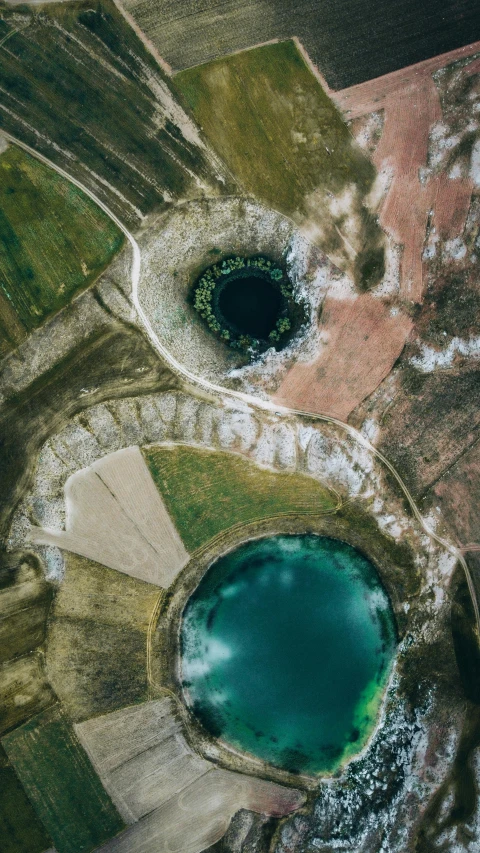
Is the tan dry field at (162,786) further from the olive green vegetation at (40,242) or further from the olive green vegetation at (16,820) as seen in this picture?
the olive green vegetation at (40,242)

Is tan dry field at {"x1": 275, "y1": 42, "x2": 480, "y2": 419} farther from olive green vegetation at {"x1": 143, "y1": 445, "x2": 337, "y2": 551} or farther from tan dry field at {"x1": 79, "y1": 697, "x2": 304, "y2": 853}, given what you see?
tan dry field at {"x1": 79, "y1": 697, "x2": 304, "y2": 853}

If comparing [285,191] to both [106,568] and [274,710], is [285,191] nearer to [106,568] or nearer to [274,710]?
[106,568]

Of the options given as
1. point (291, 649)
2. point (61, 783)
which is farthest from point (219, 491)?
point (61, 783)

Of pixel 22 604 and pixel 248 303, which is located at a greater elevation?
pixel 248 303

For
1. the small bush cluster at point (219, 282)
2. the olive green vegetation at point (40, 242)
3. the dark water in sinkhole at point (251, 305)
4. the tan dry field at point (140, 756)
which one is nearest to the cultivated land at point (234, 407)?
the tan dry field at point (140, 756)

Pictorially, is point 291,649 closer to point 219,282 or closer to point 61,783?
point 61,783

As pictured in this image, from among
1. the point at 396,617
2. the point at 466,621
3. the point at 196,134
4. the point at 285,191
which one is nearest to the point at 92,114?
the point at 196,134
